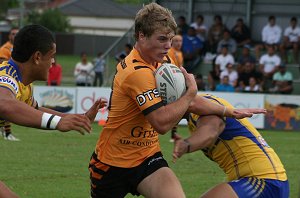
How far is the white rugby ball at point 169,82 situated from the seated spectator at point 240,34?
20845 millimetres

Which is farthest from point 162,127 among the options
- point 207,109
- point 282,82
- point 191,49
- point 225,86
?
point 191,49

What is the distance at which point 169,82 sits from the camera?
6.71 metres

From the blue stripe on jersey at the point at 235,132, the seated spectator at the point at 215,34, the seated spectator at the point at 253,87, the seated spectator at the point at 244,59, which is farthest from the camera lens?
the seated spectator at the point at 215,34

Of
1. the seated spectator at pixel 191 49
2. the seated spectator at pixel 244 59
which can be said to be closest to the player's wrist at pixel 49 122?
the seated spectator at pixel 244 59

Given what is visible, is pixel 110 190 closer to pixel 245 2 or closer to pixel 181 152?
pixel 181 152

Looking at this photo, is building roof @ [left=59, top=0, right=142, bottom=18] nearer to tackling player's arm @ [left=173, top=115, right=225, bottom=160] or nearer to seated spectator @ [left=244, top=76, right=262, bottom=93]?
seated spectator @ [left=244, top=76, right=262, bottom=93]

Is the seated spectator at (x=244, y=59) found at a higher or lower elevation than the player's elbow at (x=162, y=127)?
lower

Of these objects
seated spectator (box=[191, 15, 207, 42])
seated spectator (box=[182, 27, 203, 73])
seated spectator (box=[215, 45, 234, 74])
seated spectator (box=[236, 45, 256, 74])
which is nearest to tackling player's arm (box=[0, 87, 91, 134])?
seated spectator (box=[236, 45, 256, 74])

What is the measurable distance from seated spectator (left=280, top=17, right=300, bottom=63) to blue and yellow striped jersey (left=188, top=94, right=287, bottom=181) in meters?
20.1

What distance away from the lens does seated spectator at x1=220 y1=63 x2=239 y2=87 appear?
24531 millimetres

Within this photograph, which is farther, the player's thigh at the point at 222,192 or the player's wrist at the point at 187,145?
the player's thigh at the point at 222,192

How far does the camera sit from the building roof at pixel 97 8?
8038 cm

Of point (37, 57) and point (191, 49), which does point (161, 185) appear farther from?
point (191, 49)

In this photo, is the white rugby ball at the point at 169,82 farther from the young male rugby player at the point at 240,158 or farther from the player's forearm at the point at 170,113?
the young male rugby player at the point at 240,158
